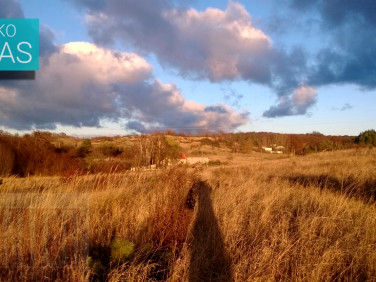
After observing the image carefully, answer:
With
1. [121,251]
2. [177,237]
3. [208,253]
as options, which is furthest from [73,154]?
[208,253]

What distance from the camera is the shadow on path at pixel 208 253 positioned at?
12.6 ft

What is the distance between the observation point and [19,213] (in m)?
5.15

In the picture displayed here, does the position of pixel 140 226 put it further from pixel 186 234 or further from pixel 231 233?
pixel 231 233

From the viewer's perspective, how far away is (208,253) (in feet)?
14.6

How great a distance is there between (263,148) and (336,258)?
63063mm

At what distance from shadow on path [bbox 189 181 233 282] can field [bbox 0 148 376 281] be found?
0.05 ft

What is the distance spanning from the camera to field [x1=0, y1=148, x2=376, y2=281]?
3.73m

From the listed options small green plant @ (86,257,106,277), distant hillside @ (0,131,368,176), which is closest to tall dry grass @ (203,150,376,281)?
small green plant @ (86,257,106,277)

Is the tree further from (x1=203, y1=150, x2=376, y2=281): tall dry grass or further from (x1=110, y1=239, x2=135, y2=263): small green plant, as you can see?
(x1=110, y1=239, x2=135, y2=263): small green plant

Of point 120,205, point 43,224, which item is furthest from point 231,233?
point 43,224

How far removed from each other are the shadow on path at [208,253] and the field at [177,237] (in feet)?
0.05

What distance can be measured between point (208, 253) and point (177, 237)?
2.31 ft

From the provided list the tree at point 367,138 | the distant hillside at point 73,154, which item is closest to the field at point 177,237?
the distant hillside at point 73,154

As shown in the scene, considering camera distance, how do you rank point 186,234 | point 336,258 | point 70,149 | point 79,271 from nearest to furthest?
point 79,271
point 336,258
point 186,234
point 70,149
